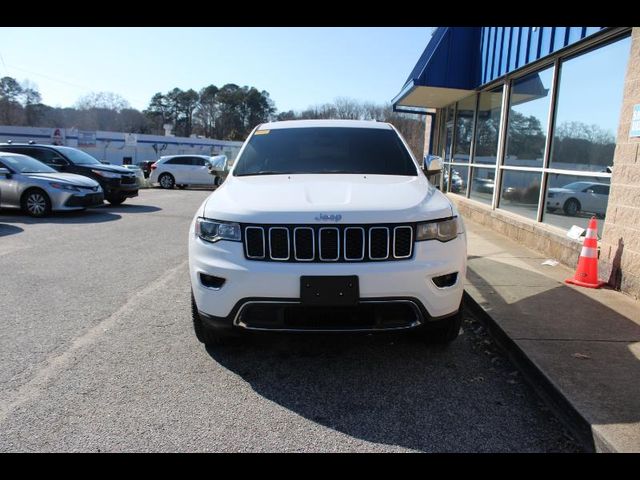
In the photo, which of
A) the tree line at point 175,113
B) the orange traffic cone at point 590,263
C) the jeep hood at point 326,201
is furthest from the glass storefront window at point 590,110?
the tree line at point 175,113

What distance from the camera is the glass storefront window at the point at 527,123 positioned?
26.6ft

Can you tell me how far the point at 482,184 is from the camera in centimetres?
1134

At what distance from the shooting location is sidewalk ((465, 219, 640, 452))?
2738 millimetres

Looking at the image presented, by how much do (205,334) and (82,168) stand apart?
11.6 m

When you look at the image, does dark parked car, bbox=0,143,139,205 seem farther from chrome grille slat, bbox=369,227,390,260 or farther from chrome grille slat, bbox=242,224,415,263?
chrome grille slat, bbox=369,227,390,260

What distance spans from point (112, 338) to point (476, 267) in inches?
173

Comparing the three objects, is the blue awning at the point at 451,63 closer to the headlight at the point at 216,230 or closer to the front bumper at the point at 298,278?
the front bumper at the point at 298,278

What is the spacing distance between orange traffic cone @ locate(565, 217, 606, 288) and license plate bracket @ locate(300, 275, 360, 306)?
3620 millimetres

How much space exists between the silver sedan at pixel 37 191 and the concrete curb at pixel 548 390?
32.7ft

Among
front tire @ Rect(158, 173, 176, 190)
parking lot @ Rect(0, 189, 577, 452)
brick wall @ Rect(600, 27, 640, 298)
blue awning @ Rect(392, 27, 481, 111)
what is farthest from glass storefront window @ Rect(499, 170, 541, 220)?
front tire @ Rect(158, 173, 176, 190)

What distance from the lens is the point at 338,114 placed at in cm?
6500

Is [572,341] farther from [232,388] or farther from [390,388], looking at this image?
[232,388]
